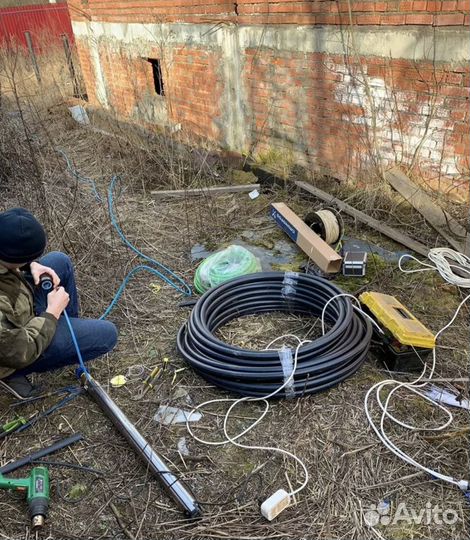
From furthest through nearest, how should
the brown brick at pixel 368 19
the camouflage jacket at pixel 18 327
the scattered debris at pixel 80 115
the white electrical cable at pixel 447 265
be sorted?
1. the scattered debris at pixel 80 115
2. the brown brick at pixel 368 19
3. the white electrical cable at pixel 447 265
4. the camouflage jacket at pixel 18 327

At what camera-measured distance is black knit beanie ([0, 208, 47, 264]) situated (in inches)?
96.4

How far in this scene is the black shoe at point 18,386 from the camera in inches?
115

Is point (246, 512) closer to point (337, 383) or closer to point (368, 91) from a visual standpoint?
point (337, 383)

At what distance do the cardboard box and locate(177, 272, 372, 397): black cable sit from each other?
1.31 feet

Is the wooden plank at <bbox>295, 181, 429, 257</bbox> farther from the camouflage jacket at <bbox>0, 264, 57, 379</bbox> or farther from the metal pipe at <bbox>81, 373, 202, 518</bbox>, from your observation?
the camouflage jacket at <bbox>0, 264, 57, 379</bbox>

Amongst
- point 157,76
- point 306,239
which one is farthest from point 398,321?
point 157,76

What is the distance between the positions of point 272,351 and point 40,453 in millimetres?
1446

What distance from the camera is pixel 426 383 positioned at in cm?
297

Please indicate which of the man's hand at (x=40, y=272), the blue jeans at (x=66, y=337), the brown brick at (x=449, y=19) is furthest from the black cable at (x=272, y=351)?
the brown brick at (x=449, y=19)

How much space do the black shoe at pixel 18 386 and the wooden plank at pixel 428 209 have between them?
3593 mm

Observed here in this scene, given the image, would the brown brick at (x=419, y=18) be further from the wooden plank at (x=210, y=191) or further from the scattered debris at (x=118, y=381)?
the scattered debris at (x=118, y=381)

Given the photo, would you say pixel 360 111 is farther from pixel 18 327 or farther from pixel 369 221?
pixel 18 327

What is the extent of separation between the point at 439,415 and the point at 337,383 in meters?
0.60
